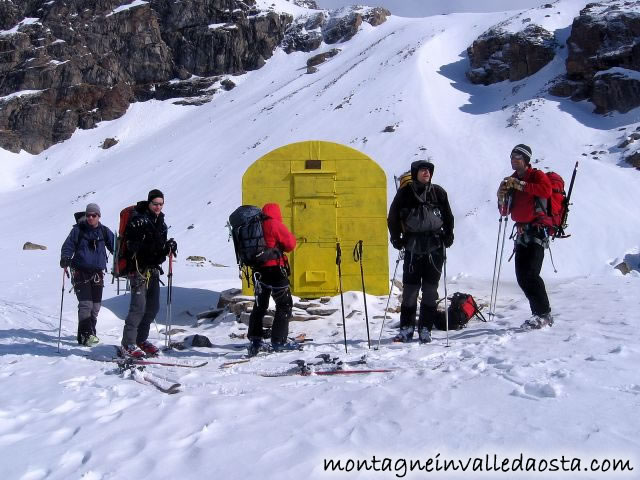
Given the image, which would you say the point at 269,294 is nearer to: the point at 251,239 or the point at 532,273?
the point at 251,239

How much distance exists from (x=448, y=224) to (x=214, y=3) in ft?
230

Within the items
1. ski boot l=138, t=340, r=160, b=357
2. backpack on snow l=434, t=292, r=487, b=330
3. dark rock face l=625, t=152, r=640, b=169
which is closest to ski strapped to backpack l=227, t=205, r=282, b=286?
ski boot l=138, t=340, r=160, b=357

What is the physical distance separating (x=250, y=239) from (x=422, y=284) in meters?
2.08

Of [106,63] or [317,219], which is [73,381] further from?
[106,63]

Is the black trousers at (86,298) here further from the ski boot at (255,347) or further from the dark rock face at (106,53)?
the dark rock face at (106,53)

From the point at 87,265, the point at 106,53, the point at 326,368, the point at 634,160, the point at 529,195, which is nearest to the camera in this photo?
the point at 326,368

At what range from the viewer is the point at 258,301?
6.32m

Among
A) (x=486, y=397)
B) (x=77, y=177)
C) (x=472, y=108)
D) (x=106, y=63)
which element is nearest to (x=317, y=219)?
(x=486, y=397)

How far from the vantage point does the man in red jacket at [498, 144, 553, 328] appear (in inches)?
241

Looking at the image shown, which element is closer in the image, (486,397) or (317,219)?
(486,397)

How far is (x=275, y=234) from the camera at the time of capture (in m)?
6.23

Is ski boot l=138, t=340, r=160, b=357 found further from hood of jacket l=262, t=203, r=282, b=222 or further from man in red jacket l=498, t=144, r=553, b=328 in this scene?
man in red jacket l=498, t=144, r=553, b=328

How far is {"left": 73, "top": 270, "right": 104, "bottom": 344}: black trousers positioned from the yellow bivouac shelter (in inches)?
119

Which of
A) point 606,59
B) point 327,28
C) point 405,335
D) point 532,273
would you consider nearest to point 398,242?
Answer: point 405,335
